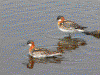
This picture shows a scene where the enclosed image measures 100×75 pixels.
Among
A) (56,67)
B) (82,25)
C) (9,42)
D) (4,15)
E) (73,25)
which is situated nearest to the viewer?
(56,67)

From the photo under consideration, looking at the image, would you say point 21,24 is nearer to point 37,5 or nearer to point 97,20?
point 37,5

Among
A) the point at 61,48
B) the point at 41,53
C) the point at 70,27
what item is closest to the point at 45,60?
the point at 41,53

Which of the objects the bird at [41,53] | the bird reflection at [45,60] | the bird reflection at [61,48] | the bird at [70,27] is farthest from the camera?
the bird at [70,27]

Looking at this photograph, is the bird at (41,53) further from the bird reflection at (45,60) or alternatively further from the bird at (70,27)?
the bird at (70,27)

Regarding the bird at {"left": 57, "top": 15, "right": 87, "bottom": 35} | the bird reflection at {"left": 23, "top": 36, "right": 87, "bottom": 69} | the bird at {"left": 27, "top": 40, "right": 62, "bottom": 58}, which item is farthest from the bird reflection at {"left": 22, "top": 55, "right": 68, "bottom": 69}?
the bird at {"left": 57, "top": 15, "right": 87, "bottom": 35}

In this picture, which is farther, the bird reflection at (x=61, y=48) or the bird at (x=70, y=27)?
the bird at (x=70, y=27)

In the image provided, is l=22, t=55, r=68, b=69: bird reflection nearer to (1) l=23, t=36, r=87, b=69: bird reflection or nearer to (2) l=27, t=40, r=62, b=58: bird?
(1) l=23, t=36, r=87, b=69: bird reflection

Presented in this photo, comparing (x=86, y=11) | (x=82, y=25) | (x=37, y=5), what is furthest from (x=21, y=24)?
(x=86, y=11)

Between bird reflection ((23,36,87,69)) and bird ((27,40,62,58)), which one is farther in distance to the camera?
bird ((27,40,62,58))

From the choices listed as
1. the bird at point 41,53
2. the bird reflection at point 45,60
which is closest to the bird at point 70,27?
the bird at point 41,53

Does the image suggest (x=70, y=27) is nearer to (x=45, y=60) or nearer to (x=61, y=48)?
(x=61, y=48)

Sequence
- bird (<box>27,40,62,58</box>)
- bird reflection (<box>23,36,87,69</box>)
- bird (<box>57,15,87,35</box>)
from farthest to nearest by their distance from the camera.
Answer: bird (<box>57,15,87,35</box>), bird (<box>27,40,62,58</box>), bird reflection (<box>23,36,87,69</box>)
